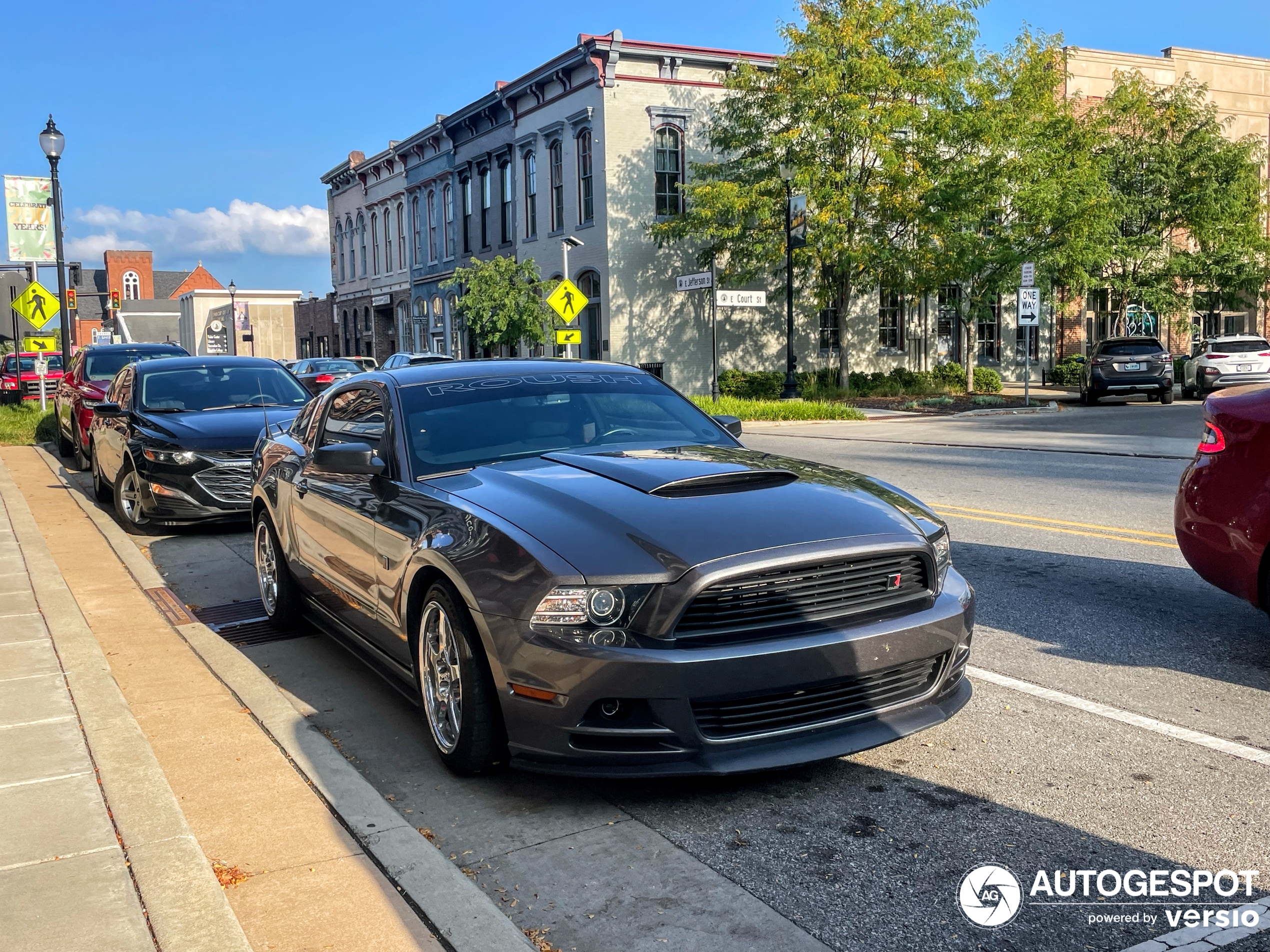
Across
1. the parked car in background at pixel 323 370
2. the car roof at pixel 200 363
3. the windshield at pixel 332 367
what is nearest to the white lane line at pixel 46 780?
the car roof at pixel 200 363

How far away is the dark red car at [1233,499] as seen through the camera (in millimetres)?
5414

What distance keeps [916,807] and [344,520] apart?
2961 millimetres

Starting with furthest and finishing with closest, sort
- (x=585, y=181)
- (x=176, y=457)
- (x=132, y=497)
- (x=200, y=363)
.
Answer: (x=585, y=181) → (x=200, y=363) → (x=132, y=497) → (x=176, y=457)

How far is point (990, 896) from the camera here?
334 centimetres

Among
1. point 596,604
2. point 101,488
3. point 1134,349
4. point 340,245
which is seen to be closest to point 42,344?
point 101,488

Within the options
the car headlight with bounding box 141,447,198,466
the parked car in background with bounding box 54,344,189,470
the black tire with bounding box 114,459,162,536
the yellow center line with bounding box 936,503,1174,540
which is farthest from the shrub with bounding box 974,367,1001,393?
the car headlight with bounding box 141,447,198,466

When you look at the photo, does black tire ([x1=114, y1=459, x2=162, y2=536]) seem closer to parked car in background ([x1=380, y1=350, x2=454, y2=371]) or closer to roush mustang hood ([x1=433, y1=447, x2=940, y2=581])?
parked car in background ([x1=380, y1=350, x2=454, y2=371])

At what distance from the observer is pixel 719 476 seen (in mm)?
4559

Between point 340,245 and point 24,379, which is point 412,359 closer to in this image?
point 24,379

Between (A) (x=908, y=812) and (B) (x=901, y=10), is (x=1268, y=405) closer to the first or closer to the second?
(A) (x=908, y=812)

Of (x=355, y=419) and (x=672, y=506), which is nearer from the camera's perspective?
(x=672, y=506)

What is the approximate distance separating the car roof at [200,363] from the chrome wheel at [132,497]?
143cm

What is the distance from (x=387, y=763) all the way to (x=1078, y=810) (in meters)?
2.61

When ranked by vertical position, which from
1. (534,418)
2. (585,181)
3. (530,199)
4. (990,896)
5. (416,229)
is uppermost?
(416,229)
